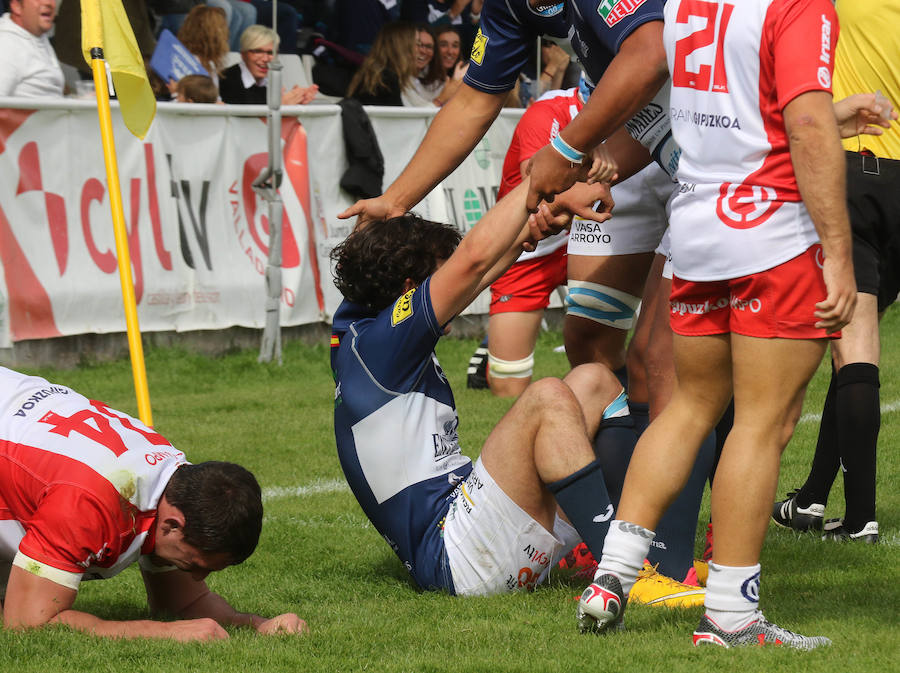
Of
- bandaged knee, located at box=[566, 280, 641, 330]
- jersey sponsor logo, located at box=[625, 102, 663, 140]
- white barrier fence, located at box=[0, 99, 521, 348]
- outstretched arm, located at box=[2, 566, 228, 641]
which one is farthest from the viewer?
white barrier fence, located at box=[0, 99, 521, 348]

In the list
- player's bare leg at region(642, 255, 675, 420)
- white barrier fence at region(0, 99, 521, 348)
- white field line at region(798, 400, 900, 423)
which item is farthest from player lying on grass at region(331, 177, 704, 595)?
white barrier fence at region(0, 99, 521, 348)

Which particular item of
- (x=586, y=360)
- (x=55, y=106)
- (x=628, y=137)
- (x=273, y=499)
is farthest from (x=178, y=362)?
(x=628, y=137)

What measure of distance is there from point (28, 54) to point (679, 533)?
6.89 metres

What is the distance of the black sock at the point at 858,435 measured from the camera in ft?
15.5

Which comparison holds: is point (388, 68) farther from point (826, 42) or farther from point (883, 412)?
point (826, 42)

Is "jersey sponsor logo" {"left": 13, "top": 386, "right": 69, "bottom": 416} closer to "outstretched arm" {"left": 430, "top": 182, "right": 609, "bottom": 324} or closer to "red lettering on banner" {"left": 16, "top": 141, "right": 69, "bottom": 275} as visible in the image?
"outstretched arm" {"left": 430, "top": 182, "right": 609, "bottom": 324}

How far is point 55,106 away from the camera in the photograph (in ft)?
29.1

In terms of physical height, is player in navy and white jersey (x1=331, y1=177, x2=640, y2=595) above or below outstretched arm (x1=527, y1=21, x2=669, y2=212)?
below

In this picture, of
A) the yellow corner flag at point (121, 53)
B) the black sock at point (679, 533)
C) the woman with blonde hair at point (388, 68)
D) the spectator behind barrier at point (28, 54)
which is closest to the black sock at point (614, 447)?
the black sock at point (679, 533)

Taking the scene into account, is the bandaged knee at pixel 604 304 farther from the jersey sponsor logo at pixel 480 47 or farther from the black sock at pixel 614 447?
the black sock at pixel 614 447

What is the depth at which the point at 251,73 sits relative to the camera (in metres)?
11.1

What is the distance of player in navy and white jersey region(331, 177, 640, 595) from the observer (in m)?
3.86

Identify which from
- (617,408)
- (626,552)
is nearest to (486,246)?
(617,408)

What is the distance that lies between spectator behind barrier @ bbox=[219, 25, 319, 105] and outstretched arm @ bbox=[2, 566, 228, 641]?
25.1ft
